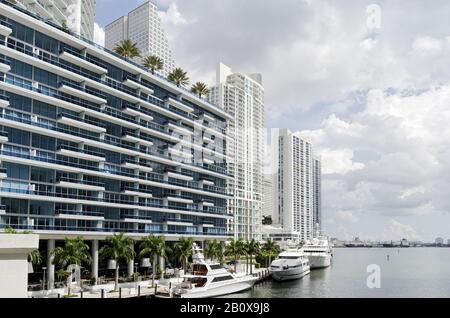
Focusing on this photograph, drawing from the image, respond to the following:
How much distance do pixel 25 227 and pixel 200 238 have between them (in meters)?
40.0

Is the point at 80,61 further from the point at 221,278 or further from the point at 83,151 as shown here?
the point at 221,278

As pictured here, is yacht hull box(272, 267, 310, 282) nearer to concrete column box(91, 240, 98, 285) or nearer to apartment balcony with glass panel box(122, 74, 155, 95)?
concrete column box(91, 240, 98, 285)

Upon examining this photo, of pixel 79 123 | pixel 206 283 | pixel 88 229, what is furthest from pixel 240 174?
pixel 206 283

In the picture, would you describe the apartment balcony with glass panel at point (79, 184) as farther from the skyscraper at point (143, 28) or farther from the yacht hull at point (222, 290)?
the skyscraper at point (143, 28)

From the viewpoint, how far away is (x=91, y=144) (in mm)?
66688

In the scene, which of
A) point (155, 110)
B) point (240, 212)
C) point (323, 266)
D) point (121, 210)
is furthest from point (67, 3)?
point (240, 212)

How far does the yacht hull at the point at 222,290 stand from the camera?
56562 mm

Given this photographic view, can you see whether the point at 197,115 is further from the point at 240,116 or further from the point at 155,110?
the point at 240,116

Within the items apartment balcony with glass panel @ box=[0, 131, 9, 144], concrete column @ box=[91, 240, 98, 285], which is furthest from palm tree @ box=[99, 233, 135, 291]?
apartment balcony with glass panel @ box=[0, 131, 9, 144]

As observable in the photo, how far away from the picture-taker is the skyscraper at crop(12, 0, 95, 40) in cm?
8131

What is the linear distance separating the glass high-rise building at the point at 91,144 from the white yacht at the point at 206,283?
47.4 feet

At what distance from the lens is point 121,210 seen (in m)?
72.2

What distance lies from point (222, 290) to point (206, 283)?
4.04 metres
